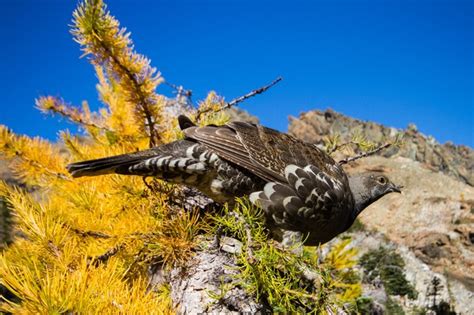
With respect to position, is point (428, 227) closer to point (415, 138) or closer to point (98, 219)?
point (98, 219)

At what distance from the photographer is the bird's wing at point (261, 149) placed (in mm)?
3418

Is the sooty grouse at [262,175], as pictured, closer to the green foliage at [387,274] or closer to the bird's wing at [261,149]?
the bird's wing at [261,149]

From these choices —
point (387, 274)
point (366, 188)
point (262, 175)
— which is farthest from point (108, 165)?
point (387, 274)

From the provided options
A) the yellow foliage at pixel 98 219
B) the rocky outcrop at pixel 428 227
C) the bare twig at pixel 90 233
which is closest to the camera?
the yellow foliage at pixel 98 219

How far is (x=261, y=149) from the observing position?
3.61 m

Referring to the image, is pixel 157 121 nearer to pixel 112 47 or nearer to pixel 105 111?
pixel 112 47

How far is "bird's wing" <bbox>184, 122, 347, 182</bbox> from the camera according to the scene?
342cm

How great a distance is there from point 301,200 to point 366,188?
1.14m

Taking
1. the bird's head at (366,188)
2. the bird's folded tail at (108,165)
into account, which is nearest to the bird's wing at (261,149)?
the bird's head at (366,188)

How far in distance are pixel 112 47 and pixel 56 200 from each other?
1515 millimetres

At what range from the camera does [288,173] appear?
347 cm

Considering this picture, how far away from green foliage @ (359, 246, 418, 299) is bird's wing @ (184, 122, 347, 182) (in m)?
4.44

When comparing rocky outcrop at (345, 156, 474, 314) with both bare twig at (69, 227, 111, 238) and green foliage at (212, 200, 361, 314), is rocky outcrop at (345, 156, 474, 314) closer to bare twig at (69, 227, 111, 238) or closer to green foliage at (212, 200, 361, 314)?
green foliage at (212, 200, 361, 314)

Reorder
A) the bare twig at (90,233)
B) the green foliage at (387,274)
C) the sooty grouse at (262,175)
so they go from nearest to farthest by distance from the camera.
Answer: the bare twig at (90,233), the sooty grouse at (262,175), the green foliage at (387,274)
